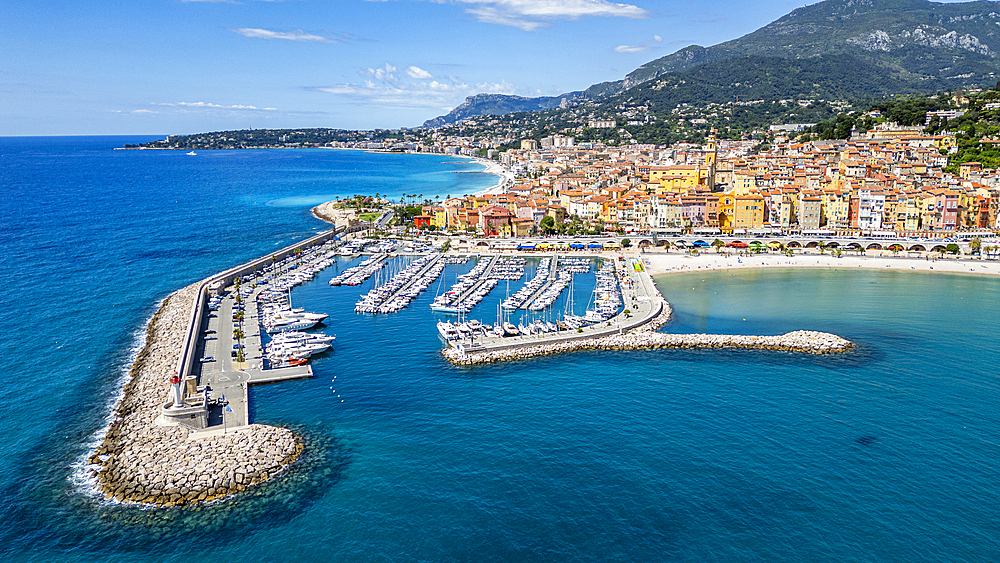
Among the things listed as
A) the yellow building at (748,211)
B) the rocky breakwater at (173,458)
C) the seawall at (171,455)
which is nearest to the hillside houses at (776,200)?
the yellow building at (748,211)

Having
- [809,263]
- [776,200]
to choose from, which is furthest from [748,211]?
[809,263]

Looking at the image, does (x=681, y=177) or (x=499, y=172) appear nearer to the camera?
(x=681, y=177)

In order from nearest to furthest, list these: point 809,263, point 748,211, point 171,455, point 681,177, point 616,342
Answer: point 171,455 → point 616,342 → point 809,263 → point 748,211 → point 681,177

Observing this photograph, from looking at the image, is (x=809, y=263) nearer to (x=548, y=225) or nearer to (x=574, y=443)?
(x=548, y=225)

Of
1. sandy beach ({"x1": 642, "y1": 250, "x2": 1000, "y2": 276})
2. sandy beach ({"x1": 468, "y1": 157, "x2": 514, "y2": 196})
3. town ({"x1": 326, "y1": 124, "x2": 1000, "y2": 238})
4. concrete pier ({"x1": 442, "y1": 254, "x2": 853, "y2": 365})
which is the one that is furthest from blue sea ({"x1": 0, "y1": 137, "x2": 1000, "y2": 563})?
sandy beach ({"x1": 468, "y1": 157, "x2": 514, "y2": 196})

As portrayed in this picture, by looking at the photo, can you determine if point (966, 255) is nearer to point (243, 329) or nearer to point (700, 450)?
point (700, 450)

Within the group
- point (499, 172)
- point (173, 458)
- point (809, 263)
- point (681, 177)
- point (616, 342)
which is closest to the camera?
point (173, 458)

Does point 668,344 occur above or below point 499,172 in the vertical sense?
below
